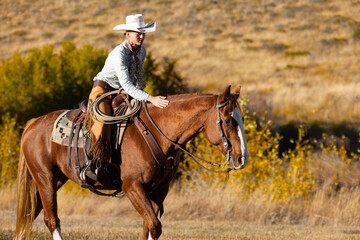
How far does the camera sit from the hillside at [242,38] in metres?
37.7

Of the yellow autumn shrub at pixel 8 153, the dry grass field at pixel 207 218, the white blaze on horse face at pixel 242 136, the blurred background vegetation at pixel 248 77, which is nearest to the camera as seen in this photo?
the white blaze on horse face at pixel 242 136

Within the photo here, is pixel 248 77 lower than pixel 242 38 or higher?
higher

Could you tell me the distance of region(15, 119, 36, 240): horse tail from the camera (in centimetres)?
848

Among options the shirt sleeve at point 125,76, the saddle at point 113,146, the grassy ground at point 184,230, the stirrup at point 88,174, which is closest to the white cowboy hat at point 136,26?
the shirt sleeve at point 125,76

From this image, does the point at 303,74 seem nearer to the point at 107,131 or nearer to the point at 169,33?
the point at 169,33

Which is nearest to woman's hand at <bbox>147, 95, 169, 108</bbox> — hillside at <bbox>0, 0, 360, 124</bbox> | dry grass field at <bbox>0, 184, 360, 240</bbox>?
dry grass field at <bbox>0, 184, 360, 240</bbox>

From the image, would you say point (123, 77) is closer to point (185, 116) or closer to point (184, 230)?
point (185, 116)

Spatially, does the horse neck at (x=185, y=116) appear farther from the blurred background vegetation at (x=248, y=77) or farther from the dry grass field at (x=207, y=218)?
the blurred background vegetation at (x=248, y=77)

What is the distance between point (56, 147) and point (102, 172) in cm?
110

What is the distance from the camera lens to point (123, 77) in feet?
23.8

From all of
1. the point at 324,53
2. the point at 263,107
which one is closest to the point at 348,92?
the point at 263,107

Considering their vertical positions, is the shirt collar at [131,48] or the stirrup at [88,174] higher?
the shirt collar at [131,48]

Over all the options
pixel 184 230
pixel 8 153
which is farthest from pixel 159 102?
pixel 8 153

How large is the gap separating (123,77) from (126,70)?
111 millimetres
